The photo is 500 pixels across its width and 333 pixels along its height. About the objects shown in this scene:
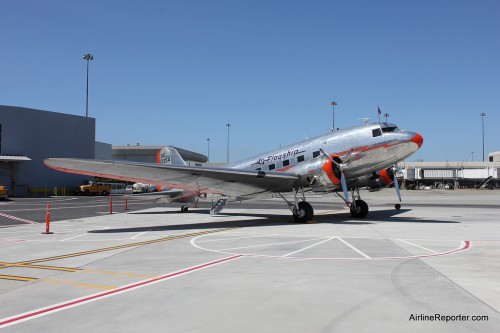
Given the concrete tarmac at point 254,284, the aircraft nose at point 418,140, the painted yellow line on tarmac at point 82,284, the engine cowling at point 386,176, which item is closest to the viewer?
the concrete tarmac at point 254,284

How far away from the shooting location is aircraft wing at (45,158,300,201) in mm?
17641

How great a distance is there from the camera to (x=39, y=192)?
65875mm

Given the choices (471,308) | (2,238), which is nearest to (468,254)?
(471,308)

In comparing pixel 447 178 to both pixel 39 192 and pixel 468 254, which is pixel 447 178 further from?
pixel 468 254

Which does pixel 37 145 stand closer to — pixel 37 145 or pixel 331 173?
pixel 37 145

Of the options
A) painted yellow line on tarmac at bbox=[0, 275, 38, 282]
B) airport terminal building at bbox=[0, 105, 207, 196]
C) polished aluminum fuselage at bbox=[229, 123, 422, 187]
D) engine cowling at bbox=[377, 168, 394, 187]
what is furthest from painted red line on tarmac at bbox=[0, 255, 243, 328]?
airport terminal building at bbox=[0, 105, 207, 196]

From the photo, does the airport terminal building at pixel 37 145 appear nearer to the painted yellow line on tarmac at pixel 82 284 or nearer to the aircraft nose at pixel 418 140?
the aircraft nose at pixel 418 140

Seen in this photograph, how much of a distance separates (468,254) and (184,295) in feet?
26.8

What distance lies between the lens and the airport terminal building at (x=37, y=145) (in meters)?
62.5

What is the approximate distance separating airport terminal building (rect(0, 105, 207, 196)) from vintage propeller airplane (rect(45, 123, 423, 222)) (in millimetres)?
50441

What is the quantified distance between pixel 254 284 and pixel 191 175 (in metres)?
12.0

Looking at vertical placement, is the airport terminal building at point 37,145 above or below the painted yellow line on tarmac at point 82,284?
above

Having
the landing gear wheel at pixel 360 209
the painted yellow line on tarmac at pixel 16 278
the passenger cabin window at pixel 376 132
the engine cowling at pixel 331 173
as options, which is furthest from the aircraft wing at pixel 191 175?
the painted yellow line on tarmac at pixel 16 278

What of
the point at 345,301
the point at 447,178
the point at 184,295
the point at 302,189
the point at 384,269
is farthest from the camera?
the point at 447,178
